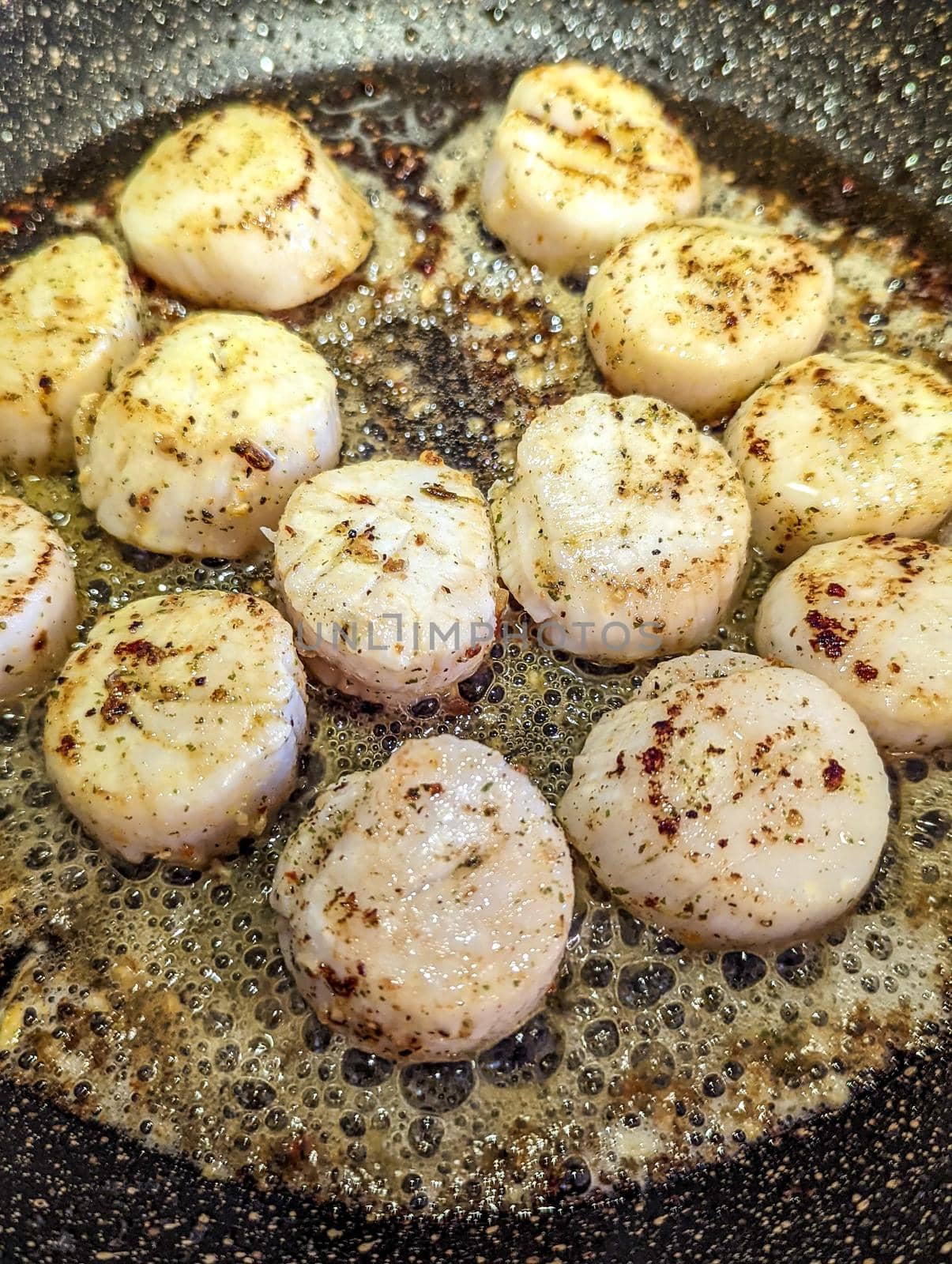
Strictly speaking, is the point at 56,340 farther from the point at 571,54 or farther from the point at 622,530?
the point at 571,54

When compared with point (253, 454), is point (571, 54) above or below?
above

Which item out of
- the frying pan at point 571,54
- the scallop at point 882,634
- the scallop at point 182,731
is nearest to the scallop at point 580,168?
the frying pan at point 571,54

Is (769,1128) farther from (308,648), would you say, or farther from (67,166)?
(67,166)

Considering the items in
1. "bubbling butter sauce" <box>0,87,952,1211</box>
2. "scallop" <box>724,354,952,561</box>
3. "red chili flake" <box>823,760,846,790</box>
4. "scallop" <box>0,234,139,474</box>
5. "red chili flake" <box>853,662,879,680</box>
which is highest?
"scallop" <box>724,354,952,561</box>

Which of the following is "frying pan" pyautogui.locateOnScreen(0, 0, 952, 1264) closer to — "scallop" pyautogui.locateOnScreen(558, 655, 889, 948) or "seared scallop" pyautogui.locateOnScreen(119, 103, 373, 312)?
"seared scallop" pyautogui.locateOnScreen(119, 103, 373, 312)

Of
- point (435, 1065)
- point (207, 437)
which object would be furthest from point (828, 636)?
point (207, 437)

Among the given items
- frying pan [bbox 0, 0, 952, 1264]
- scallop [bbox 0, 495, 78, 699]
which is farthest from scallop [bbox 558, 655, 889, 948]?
frying pan [bbox 0, 0, 952, 1264]
